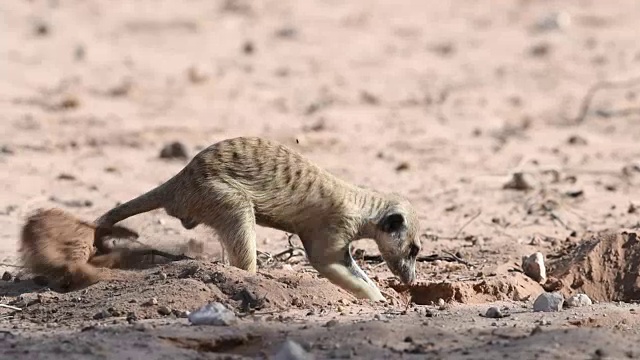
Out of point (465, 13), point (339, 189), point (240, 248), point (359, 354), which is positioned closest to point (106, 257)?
point (240, 248)

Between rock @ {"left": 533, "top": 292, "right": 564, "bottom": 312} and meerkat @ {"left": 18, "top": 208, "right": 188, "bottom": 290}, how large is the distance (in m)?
2.12

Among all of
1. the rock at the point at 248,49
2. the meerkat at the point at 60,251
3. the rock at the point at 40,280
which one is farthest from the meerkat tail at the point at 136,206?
the rock at the point at 248,49

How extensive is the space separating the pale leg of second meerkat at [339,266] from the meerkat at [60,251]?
106 centimetres

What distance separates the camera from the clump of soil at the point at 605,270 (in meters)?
6.82

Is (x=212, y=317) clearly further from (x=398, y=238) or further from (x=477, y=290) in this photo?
(x=398, y=238)

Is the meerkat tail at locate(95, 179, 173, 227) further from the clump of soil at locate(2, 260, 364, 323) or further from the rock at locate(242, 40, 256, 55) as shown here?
the rock at locate(242, 40, 256, 55)

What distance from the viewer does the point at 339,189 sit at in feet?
22.7

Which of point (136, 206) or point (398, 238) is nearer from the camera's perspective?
point (136, 206)

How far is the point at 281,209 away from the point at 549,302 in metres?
1.59

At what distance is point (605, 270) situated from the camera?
22.6 ft

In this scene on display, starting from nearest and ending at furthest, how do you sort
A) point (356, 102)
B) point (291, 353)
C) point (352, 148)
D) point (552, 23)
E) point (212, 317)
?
point (291, 353)
point (212, 317)
point (352, 148)
point (356, 102)
point (552, 23)

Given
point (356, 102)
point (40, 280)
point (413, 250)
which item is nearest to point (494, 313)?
point (413, 250)

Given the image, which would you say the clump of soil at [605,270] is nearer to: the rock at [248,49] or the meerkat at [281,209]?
the meerkat at [281,209]

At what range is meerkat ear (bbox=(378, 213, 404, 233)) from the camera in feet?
22.8
